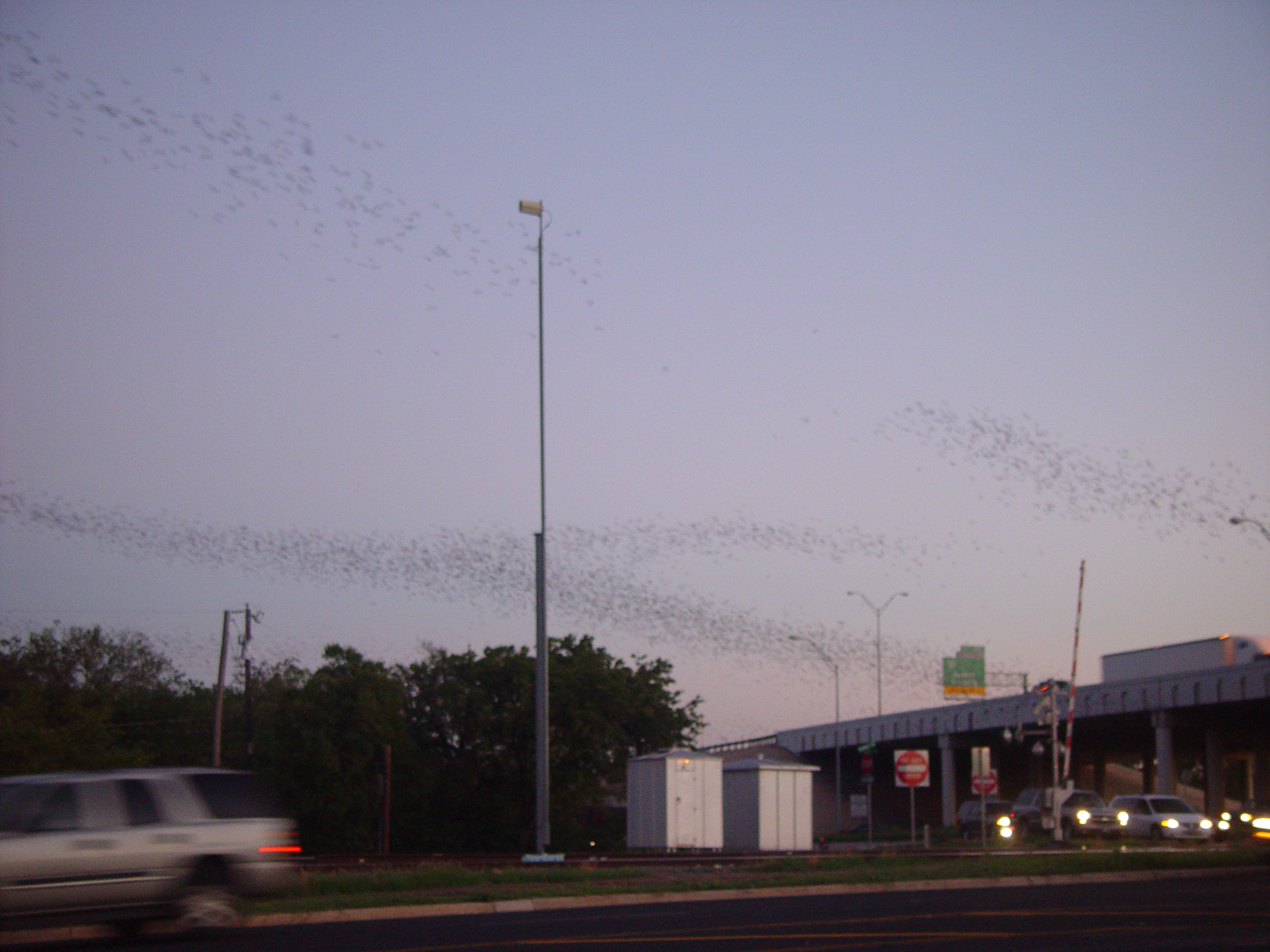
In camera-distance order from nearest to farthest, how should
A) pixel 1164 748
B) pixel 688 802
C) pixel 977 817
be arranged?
1. pixel 688 802
2. pixel 977 817
3. pixel 1164 748

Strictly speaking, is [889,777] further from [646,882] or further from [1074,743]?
[646,882]

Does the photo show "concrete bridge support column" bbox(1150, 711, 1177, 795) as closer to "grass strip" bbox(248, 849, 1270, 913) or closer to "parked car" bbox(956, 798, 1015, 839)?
"parked car" bbox(956, 798, 1015, 839)

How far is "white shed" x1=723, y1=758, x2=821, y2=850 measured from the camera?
38.7 m

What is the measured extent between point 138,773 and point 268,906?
3.14m

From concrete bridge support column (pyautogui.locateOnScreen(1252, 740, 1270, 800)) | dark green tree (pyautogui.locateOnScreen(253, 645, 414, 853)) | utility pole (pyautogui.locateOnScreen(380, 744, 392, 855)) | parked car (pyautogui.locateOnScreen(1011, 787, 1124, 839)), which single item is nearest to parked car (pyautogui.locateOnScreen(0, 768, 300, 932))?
parked car (pyautogui.locateOnScreen(1011, 787, 1124, 839))

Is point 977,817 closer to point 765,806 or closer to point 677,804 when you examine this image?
point 765,806

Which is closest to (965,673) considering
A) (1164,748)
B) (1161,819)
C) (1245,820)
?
(1164,748)

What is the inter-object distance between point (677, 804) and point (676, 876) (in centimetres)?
1347

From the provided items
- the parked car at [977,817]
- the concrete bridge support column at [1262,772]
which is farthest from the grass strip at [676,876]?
the concrete bridge support column at [1262,772]

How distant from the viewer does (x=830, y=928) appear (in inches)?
544

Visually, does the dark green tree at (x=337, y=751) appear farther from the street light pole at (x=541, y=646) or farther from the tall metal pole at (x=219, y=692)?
the street light pole at (x=541, y=646)

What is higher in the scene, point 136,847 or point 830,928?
point 136,847

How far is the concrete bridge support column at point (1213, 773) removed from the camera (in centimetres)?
6494

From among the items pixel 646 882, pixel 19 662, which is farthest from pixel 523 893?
pixel 19 662
